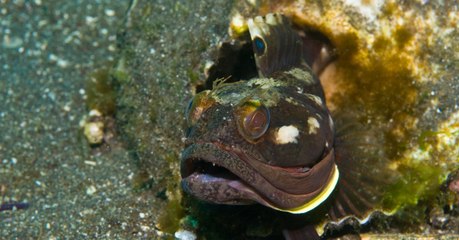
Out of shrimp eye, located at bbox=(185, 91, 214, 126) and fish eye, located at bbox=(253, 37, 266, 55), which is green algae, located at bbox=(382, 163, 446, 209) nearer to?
fish eye, located at bbox=(253, 37, 266, 55)

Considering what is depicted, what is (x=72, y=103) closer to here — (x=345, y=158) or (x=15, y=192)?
(x=15, y=192)

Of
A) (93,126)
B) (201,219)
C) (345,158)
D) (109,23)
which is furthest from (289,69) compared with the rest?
(109,23)

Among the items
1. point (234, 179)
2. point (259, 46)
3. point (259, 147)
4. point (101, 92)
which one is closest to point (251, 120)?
point (259, 147)

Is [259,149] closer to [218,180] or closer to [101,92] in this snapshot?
[218,180]

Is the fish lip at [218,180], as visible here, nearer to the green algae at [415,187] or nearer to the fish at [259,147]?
the fish at [259,147]

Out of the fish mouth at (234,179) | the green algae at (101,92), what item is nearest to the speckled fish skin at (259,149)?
the fish mouth at (234,179)

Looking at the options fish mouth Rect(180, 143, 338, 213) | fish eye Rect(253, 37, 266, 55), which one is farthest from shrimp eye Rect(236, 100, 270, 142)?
fish eye Rect(253, 37, 266, 55)
